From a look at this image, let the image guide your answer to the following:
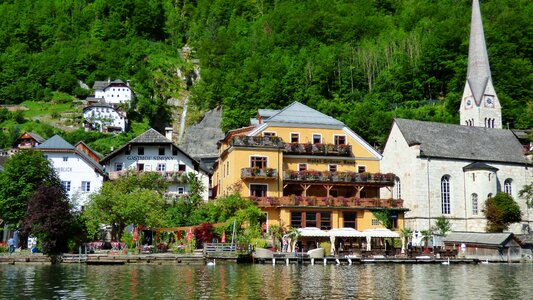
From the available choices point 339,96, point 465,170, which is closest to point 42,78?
point 339,96

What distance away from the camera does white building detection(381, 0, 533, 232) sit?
58969mm

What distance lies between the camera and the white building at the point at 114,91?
439ft

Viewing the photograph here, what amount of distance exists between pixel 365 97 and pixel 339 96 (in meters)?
5.26

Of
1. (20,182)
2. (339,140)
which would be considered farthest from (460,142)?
(20,182)

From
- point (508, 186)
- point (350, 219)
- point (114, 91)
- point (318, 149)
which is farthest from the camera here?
point (114, 91)

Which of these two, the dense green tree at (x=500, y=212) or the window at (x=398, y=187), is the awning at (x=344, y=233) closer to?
the window at (x=398, y=187)

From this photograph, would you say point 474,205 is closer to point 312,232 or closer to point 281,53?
point 312,232

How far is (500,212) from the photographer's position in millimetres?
57844

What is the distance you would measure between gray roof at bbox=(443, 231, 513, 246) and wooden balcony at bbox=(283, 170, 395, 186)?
6.78 metres

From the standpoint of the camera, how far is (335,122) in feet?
193

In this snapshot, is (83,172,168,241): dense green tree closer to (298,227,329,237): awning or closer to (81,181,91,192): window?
(81,181,91,192): window

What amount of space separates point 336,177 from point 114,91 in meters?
89.9

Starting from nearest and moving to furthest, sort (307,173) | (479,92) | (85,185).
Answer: (307,173) → (85,185) → (479,92)

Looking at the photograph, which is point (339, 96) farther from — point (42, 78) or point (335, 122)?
point (42, 78)
